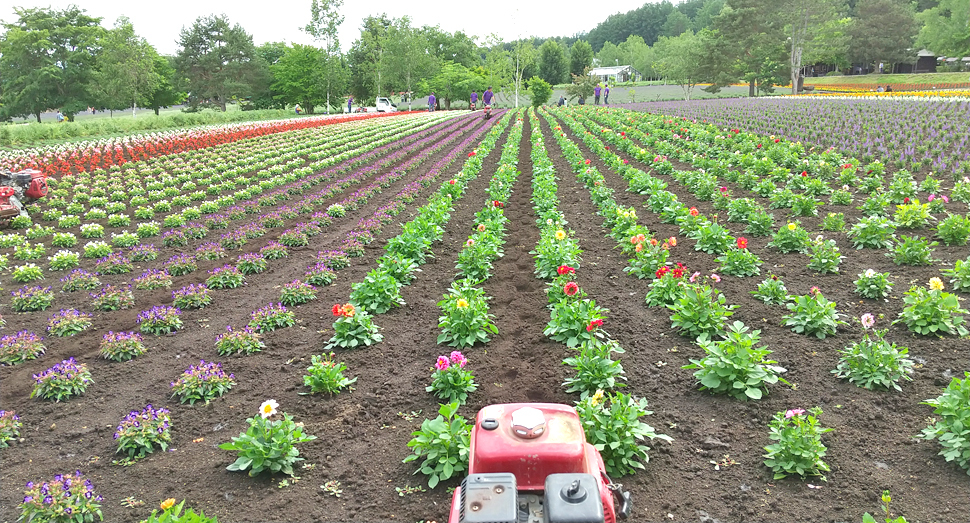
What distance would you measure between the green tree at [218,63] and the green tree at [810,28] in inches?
2225

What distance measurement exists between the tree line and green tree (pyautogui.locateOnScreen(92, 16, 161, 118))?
0.09 metres

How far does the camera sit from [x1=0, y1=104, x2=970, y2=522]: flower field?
352cm

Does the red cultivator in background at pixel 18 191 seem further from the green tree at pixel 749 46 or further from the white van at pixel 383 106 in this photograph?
the green tree at pixel 749 46

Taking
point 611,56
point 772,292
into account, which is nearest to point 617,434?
point 772,292

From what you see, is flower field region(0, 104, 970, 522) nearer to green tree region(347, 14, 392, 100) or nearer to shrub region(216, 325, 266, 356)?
shrub region(216, 325, 266, 356)

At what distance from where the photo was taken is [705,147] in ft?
56.7

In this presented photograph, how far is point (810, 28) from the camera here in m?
50.2

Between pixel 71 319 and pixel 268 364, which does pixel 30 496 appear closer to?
pixel 268 364

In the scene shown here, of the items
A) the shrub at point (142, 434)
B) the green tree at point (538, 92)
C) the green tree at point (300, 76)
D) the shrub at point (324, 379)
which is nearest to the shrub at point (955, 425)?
the shrub at point (324, 379)

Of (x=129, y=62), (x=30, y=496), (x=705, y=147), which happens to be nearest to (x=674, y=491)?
(x=30, y=496)

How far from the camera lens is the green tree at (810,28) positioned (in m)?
48.8

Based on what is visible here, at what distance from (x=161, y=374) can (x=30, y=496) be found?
2.11 metres

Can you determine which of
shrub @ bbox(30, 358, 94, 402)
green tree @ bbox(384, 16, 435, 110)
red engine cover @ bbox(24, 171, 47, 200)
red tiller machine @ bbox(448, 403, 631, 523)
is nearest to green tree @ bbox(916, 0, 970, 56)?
green tree @ bbox(384, 16, 435, 110)

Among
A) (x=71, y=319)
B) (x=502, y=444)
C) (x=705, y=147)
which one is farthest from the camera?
(x=705, y=147)
